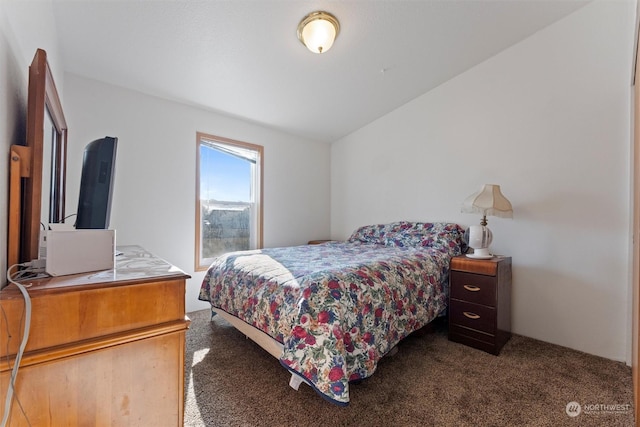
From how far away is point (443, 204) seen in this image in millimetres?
3039

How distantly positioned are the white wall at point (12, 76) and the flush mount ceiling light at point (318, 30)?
1527mm

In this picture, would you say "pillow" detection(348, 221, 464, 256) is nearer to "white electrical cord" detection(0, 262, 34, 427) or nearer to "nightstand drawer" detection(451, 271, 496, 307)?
"nightstand drawer" detection(451, 271, 496, 307)

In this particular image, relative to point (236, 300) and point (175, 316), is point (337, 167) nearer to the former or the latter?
point (236, 300)

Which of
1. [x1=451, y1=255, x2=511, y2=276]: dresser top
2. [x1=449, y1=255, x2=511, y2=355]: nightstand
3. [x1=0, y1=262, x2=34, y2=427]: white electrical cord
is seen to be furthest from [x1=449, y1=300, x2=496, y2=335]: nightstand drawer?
[x1=0, y1=262, x2=34, y2=427]: white electrical cord

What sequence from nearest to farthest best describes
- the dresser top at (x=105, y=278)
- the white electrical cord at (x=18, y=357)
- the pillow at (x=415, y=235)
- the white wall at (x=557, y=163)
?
the white electrical cord at (x=18, y=357) < the dresser top at (x=105, y=278) < the white wall at (x=557, y=163) < the pillow at (x=415, y=235)

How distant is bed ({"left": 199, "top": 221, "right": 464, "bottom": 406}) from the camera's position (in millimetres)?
1346

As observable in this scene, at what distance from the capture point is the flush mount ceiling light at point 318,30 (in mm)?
2004

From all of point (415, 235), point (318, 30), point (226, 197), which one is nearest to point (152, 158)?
point (226, 197)

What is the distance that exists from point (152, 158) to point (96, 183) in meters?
1.76

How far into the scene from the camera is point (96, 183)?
46.8 inches

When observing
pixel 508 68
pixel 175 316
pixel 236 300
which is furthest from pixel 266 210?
pixel 508 68

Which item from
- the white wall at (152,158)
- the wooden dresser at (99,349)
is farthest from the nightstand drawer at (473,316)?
the white wall at (152,158)

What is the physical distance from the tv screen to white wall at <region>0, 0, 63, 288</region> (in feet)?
0.80

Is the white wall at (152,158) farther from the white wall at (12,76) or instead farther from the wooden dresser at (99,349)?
the wooden dresser at (99,349)
